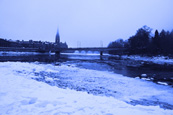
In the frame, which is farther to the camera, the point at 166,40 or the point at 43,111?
the point at 166,40

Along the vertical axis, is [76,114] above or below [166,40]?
below

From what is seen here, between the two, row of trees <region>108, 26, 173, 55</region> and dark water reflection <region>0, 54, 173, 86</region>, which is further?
row of trees <region>108, 26, 173, 55</region>

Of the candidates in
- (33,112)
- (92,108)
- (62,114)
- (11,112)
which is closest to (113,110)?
(92,108)

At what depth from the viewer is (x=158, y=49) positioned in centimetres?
7056

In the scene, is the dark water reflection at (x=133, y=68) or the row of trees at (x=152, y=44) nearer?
the dark water reflection at (x=133, y=68)

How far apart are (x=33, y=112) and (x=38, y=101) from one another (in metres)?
1.11

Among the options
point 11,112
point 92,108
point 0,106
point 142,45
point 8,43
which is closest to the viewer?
point 11,112

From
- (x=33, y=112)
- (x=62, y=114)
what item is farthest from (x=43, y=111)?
(x=62, y=114)

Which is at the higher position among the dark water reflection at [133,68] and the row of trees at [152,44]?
the row of trees at [152,44]

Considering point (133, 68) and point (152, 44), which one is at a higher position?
point (152, 44)

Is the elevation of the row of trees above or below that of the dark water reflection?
above

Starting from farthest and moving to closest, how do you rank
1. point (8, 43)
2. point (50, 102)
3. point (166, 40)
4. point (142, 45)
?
point (8, 43) < point (142, 45) < point (166, 40) < point (50, 102)

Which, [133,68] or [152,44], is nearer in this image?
[133,68]

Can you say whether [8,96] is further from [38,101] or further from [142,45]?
[142,45]
